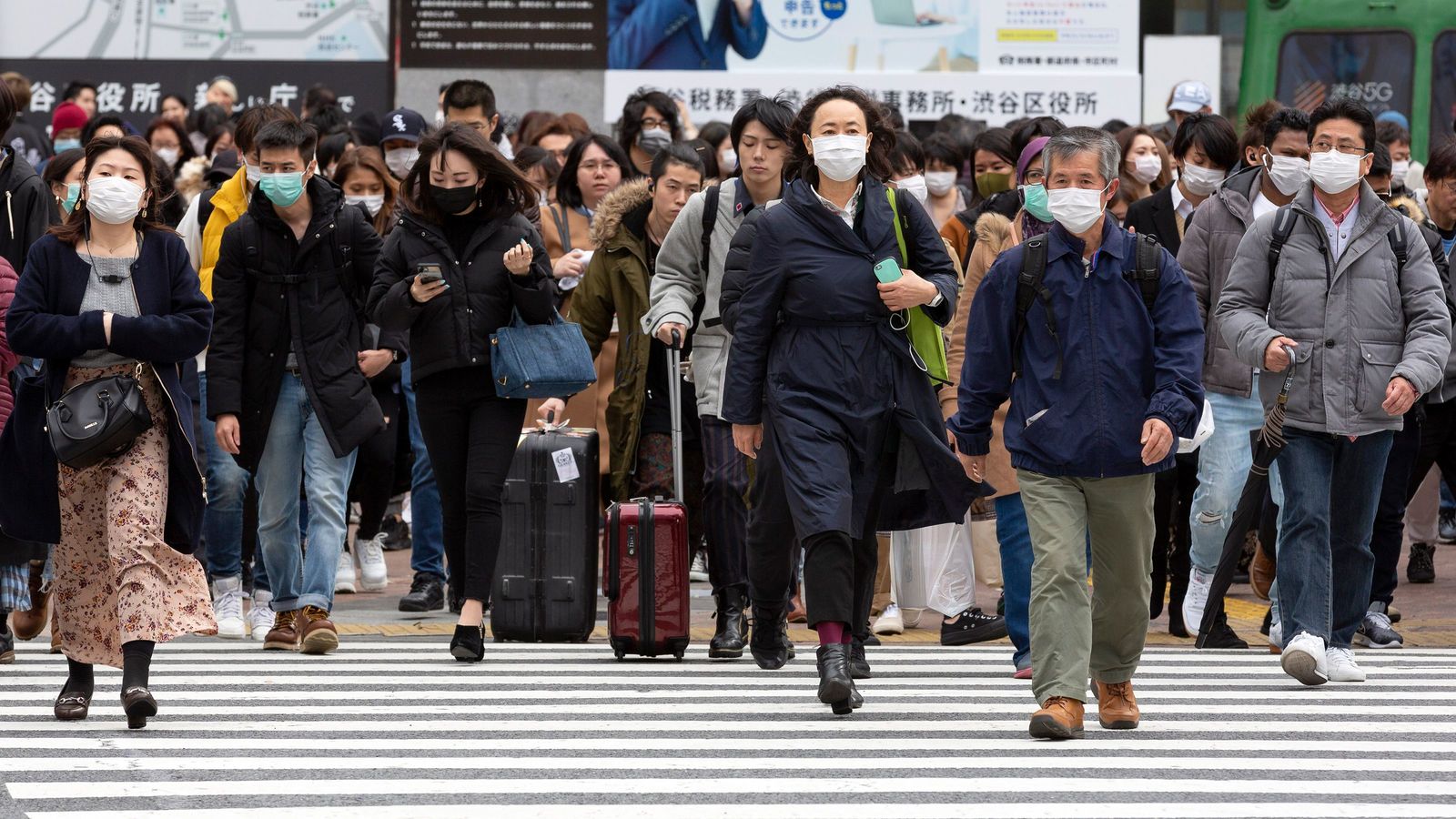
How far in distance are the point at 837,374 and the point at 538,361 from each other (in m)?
1.71

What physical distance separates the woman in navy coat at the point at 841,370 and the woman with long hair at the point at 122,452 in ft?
6.18

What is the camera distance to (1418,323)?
26.7 feet

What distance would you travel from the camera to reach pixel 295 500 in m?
9.27

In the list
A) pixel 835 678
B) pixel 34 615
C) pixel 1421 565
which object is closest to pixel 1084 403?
pixel 835 678

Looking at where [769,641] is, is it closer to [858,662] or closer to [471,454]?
[858,662]

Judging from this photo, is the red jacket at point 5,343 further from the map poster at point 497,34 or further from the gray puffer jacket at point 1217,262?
the map poster at point 497,34

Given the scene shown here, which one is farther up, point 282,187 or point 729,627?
point 282,187

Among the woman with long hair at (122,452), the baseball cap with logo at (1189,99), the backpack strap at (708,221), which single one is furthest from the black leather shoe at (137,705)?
the baseball cap with logo at (1189,99)

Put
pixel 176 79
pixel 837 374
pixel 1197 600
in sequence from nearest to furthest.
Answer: pixel 837 374 < pixel 1197 600 < pixel 176 79

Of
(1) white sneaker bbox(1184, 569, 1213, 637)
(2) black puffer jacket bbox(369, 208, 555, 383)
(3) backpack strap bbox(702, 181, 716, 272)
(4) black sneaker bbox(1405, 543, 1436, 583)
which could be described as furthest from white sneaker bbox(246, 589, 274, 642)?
(4) black sneaker bbox(1405, 543, 1436, 583)

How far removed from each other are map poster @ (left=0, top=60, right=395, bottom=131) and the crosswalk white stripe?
15.0 metres

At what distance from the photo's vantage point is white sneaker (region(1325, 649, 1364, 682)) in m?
8.33

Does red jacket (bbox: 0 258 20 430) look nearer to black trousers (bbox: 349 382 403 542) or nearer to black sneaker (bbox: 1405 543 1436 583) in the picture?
black trousers (bbox: 349 382 403 542)

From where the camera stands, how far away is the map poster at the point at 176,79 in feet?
67.5
